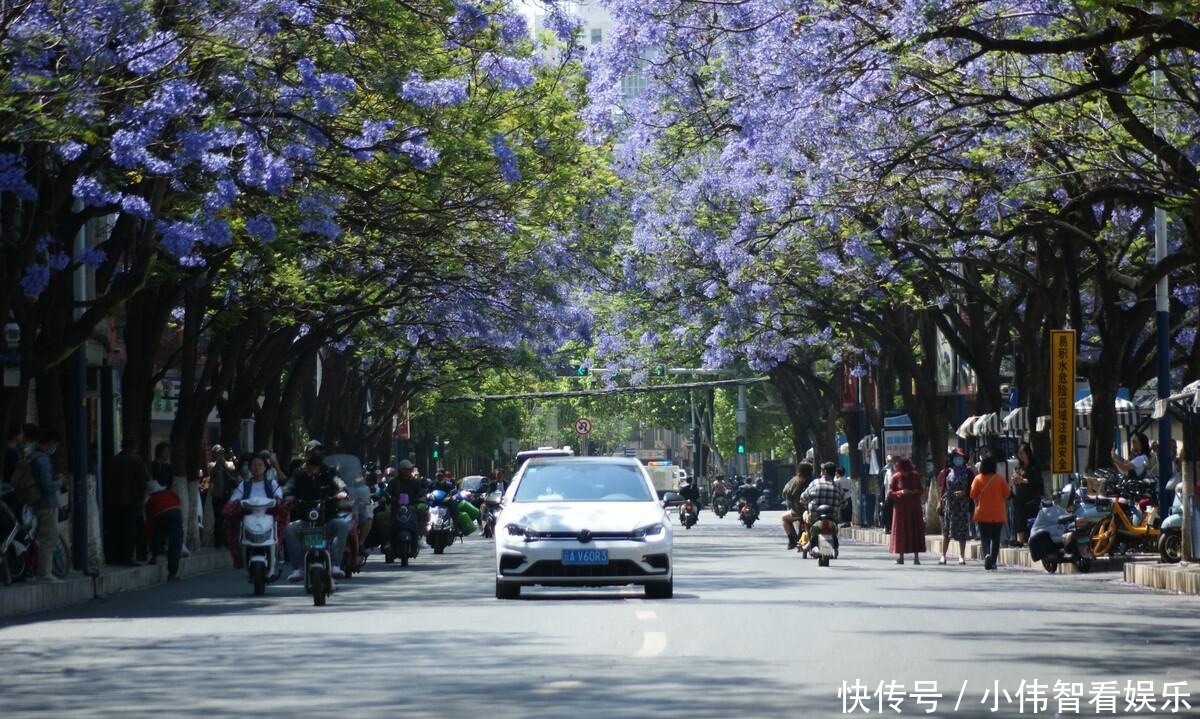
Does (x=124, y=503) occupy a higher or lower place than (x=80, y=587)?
higher

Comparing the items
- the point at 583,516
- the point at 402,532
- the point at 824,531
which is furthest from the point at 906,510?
the point at 583,516

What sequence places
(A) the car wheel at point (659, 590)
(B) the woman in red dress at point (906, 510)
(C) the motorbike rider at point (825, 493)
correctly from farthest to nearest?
(C) the motorbike rider at point (825, 493) → (B) the woman in red dress at point (906, 510) → (A) the car wheel at point (659, 590)

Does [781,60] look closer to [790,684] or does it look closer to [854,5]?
[854,5]

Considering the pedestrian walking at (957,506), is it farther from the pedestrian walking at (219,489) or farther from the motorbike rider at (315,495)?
the motorbike rider at (315,495)

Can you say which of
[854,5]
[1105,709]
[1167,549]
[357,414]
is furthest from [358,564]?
[357,414]

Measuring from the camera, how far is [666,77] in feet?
98.6

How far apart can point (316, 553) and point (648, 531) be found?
3359mm

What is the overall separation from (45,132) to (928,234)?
53.8ft

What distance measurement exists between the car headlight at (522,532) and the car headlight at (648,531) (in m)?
0.92

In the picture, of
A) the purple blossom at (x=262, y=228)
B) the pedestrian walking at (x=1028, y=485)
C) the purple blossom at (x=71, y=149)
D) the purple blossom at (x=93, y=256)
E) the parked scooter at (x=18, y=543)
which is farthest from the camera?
the pedestrian walking at (x=1028, y=485)

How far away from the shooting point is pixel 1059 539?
29.2 meters

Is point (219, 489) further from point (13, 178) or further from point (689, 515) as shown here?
point (689, 515)

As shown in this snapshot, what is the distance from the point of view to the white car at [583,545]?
66.8 feet

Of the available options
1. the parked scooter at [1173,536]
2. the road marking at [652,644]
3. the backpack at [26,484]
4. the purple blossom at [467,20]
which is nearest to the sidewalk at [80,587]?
the backpack at [26,484]
